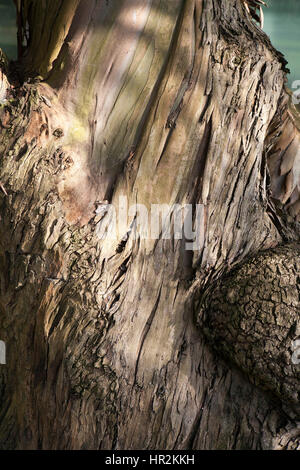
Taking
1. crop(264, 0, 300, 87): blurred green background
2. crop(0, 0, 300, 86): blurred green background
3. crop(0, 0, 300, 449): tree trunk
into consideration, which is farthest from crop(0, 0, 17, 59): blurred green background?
crop(264, 0, 300, 87): blurred green background

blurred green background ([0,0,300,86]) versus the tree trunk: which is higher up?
blurred green background ([0,0,300,86])

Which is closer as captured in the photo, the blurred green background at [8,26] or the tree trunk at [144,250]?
the tree trunk at [144,250]

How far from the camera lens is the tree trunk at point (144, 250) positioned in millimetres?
1548

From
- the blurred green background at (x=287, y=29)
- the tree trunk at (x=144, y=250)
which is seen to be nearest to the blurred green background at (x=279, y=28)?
the blurred green background at (x=287, y=29)

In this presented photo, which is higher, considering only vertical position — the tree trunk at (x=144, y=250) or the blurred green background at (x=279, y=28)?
the blurred green background at (x=279, y=28)

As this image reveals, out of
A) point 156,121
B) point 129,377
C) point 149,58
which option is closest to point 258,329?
point 129,377

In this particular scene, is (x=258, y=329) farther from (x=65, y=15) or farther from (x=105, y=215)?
(x=65, y=15)

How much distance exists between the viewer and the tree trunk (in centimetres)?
155

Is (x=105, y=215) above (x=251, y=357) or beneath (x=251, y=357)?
above

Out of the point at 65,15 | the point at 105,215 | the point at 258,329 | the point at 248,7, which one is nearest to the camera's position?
the point at 258,329

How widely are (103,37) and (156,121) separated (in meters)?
0.37

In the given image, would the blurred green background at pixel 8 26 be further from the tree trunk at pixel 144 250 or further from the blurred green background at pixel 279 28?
the tree trunk at pixel 144 250

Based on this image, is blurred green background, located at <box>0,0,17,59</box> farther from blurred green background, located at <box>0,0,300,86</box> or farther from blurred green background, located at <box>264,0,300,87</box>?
blurred green background, located at <box>264,0,300,87</box>

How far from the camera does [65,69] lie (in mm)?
1729
